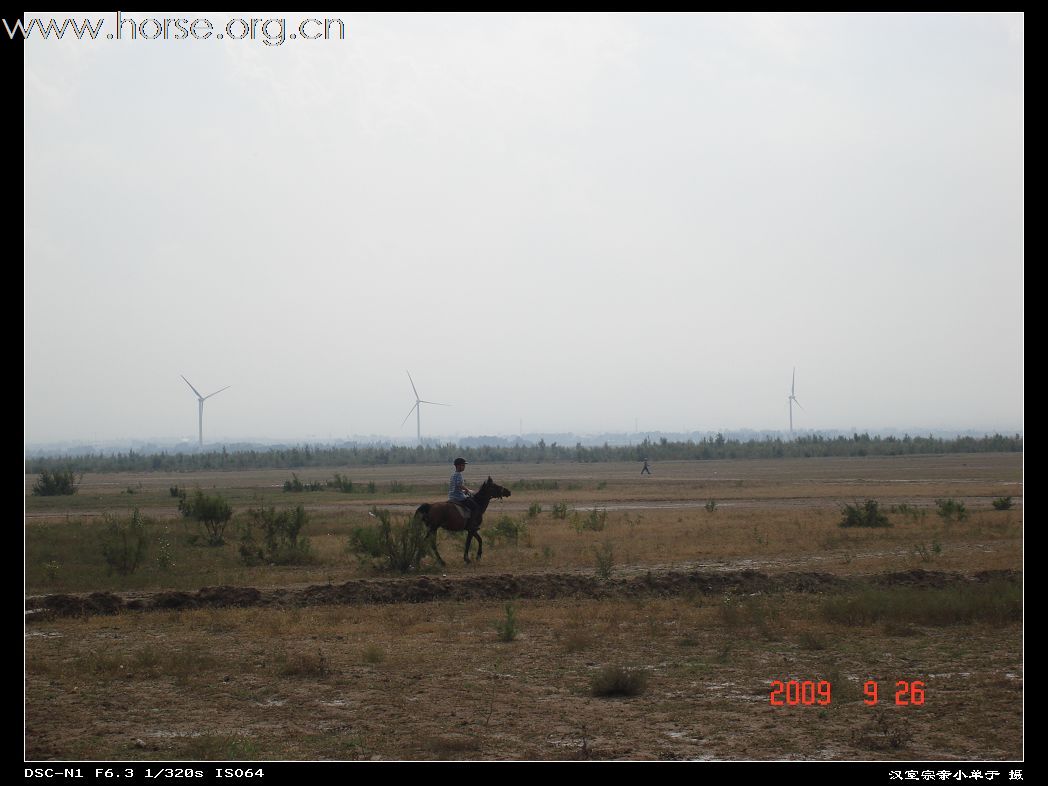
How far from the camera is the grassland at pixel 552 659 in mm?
8648

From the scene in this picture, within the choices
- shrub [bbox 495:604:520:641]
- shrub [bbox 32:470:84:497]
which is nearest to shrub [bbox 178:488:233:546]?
shrub [bbox 495:604:520:641]

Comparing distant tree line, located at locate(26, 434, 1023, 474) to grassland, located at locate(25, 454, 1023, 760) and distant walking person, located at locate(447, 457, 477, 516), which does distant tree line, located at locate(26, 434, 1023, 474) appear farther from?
grassland, located at locate(25, 454, 1023, 760)

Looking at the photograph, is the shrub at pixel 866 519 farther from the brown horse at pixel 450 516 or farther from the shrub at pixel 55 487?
the shrub at pixel 55 487

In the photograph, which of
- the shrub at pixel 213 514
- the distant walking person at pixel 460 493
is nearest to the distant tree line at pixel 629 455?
the shrub at pixel 213 514

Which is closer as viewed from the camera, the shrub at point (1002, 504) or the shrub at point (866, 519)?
the shrub at point (866, 519)

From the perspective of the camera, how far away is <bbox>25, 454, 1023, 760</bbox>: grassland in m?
8.65

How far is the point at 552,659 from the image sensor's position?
471 inches

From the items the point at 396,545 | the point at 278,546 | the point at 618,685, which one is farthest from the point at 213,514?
the point at 618,685

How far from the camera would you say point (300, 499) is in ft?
157
